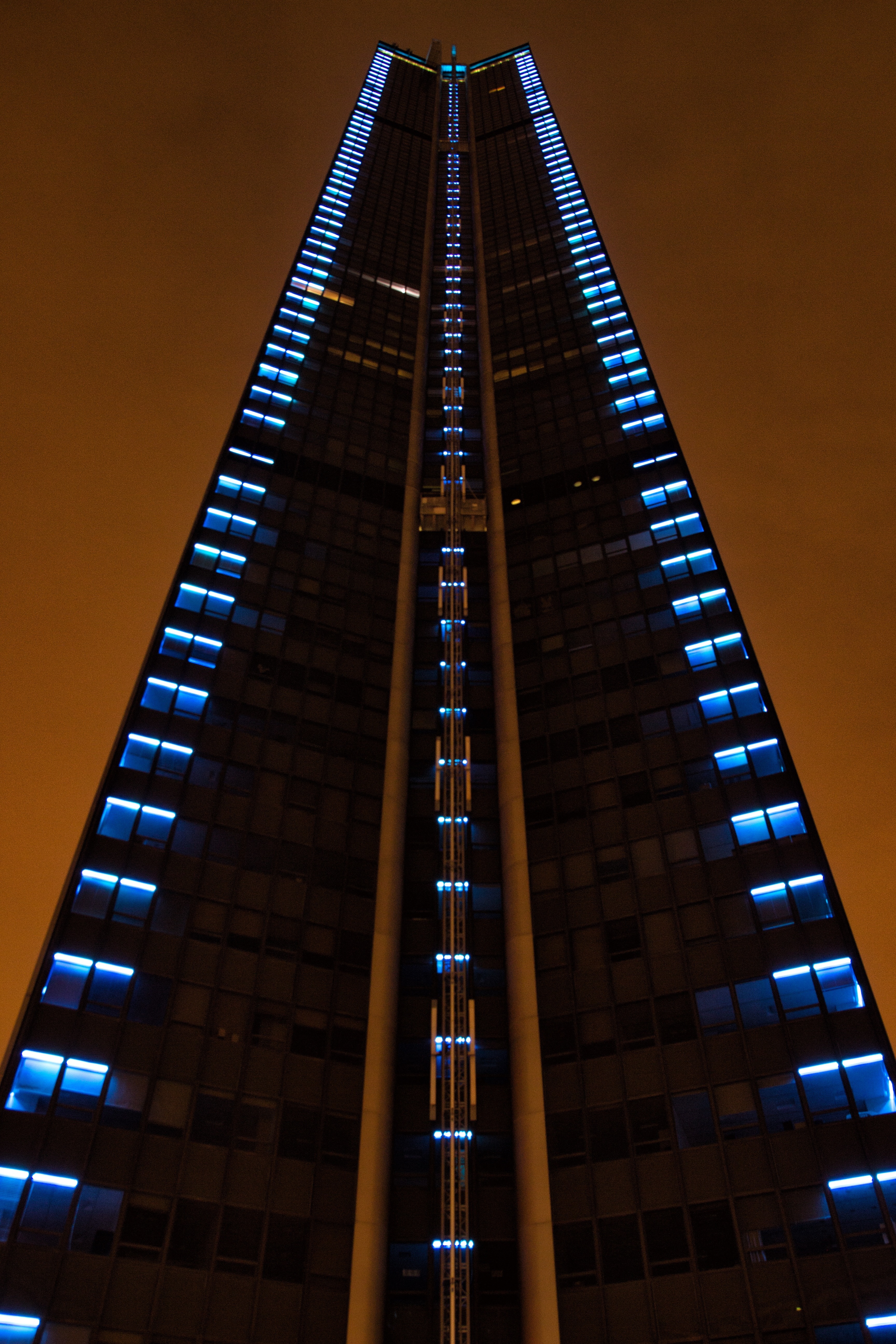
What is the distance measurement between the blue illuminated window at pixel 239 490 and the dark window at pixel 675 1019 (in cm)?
3316

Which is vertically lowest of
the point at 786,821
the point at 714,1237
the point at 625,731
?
the point at 714,1237

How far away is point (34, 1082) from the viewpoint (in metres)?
31.1

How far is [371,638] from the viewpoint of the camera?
162ft

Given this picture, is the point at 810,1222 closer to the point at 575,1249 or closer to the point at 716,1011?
the point at 716,1011

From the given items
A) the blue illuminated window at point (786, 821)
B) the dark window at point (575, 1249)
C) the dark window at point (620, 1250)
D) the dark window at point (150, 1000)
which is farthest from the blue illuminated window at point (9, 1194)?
the blue illuminated window at point (786, 821)

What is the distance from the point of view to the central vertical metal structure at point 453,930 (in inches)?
1233

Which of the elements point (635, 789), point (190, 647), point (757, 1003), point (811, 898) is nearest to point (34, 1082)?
point (190, 647)

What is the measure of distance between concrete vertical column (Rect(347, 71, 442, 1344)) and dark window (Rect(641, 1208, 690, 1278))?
8824mm

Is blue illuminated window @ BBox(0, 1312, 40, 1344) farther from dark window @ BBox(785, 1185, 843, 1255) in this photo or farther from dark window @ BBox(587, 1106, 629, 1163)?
dark window @ BBox(785, 1185, 843, 1255)

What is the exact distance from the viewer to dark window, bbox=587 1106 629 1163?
3262 centimetres

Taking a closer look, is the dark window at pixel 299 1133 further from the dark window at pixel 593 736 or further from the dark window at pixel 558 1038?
the dark window at pixel 593 736

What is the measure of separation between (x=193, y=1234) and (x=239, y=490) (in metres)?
36.0

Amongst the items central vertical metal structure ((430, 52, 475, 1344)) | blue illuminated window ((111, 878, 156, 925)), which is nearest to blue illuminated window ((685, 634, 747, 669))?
central vertical metal structure ((430, 52, 475, 1344))

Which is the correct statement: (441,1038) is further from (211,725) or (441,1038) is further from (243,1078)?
(211,725)
